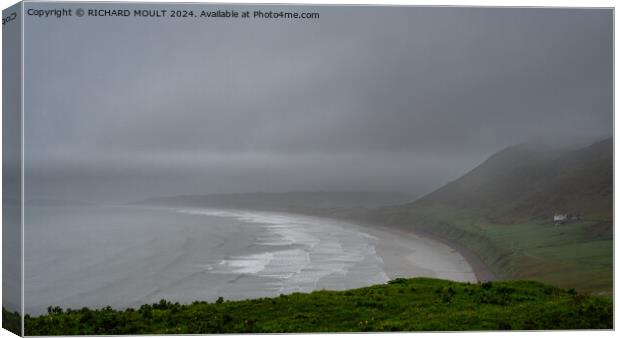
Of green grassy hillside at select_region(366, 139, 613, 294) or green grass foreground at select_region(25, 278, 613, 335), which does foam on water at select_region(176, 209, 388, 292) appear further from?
green grassy hillside at select_region(366, 139, 613, 294)

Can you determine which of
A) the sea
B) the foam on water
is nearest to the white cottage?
the sea

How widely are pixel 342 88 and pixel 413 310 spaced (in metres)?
4.45

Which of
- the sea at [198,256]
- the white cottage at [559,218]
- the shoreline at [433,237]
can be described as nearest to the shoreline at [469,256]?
the shoreline at [433,237]

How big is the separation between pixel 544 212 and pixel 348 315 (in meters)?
4.56

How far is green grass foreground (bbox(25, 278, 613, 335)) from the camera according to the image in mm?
19781

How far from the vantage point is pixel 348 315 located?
65.9ft

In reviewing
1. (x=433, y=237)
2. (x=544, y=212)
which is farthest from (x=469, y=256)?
(x=544, y=212)

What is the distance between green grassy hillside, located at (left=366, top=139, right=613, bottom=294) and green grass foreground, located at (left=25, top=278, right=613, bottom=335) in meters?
0.79

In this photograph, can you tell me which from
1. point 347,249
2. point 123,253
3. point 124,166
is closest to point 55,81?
point 124,166

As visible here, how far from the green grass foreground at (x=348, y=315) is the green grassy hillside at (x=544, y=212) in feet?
2.59

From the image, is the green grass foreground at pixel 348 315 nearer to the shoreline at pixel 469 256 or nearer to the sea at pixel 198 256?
the sea at pixel 198 256

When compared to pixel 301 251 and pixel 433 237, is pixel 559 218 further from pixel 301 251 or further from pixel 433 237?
pixel 301 251

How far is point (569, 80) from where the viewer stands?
69.7 ft

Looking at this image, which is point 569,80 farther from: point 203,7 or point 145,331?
point 145,331
